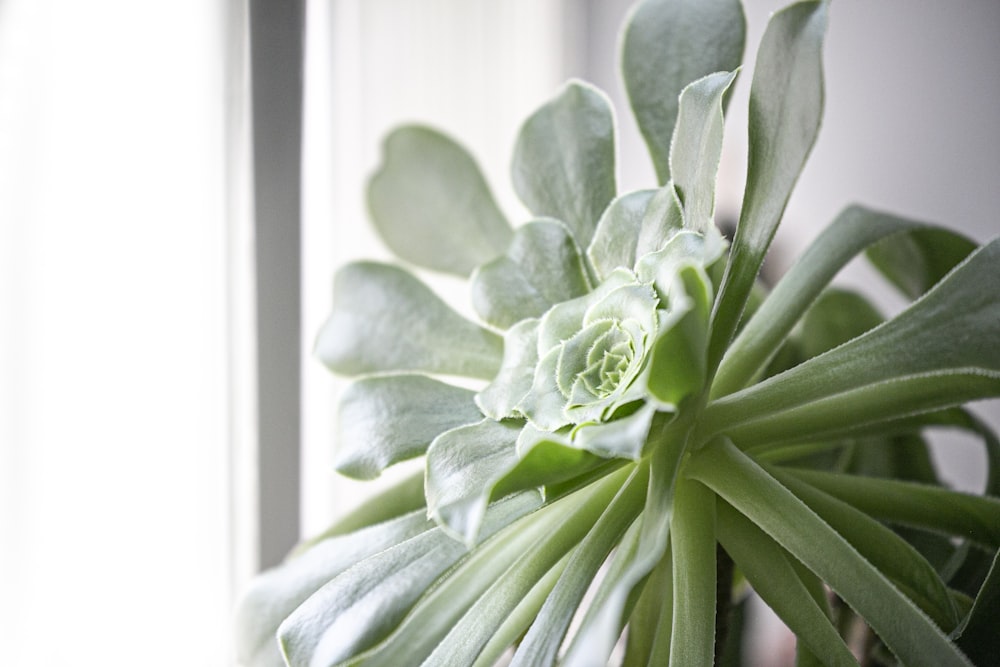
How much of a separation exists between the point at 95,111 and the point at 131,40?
7 centimetres

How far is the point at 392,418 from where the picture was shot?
0.49 meters

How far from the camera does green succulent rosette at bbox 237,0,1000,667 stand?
37 centimetres

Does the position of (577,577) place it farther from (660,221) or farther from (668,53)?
(668,53)

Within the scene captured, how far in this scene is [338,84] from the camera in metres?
0.93

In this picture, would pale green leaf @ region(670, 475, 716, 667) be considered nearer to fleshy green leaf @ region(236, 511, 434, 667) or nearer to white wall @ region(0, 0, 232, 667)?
fleshy green leaf @ region(236, 511, 434, 667)

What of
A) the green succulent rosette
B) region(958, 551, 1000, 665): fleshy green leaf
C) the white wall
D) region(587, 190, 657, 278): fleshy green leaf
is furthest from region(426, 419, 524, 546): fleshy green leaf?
the white wall

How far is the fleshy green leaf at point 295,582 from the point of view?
0.48 metres

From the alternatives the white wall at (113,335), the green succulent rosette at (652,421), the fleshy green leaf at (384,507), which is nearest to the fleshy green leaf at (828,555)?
the green succulent rosette at (652,421)

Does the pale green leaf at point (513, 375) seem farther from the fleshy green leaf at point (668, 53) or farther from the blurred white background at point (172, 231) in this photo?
the blurred white background at point (172, 231)

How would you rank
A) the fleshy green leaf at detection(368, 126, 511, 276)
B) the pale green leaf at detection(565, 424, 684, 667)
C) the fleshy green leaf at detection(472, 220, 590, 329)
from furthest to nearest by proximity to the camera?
the fleshy green leaf at detection(368, 126, 511, 276)
the fleshy green leaf at detection(472, 220, 590, 329)
the pale green leaf at detection(565, 424, 684, 667)

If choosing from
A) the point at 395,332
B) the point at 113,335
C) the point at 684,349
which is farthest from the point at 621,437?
the point at 113,335

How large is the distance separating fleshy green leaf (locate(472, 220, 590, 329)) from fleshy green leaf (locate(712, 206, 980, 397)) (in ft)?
0.31

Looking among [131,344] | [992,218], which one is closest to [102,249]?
[131,344]

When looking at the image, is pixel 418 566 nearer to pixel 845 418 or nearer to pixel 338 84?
pixel 845 418
